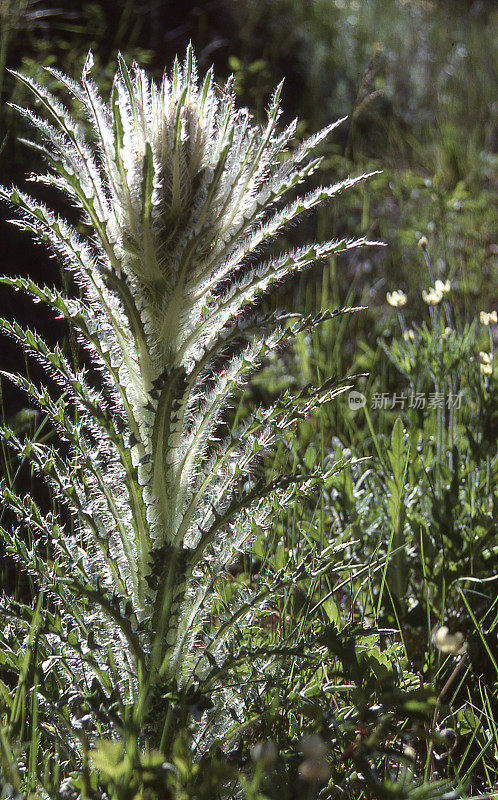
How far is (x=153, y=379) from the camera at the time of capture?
1146 mm

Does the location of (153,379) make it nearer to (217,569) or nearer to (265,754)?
(217,569)

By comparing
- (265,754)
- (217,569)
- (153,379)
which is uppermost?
(153,379)

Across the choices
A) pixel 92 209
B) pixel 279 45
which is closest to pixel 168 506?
pixel 92 209

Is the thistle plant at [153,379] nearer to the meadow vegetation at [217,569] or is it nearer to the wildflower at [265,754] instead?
the meadow vegetation at [217,569]

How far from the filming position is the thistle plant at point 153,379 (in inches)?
41.3

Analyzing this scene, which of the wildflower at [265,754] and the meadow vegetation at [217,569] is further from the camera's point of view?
the meadow vegetation at [217,569]

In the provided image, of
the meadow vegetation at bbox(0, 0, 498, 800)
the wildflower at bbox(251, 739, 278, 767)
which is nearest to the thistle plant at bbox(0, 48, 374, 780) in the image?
the meadow vegetation at bbox(0, 0, 498, 800)

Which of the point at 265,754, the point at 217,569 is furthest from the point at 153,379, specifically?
the point at 265,754

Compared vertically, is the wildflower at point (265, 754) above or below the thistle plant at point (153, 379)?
below

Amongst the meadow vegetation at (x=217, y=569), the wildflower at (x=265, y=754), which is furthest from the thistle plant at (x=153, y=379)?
the wildflower at (x=265, y=754)

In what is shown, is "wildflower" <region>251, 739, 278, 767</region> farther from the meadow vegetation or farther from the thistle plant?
the thistle plant

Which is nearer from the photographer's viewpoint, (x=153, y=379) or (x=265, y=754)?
(x=265, y=754)

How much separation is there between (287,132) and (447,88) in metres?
5.77

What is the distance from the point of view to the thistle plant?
1048mm
